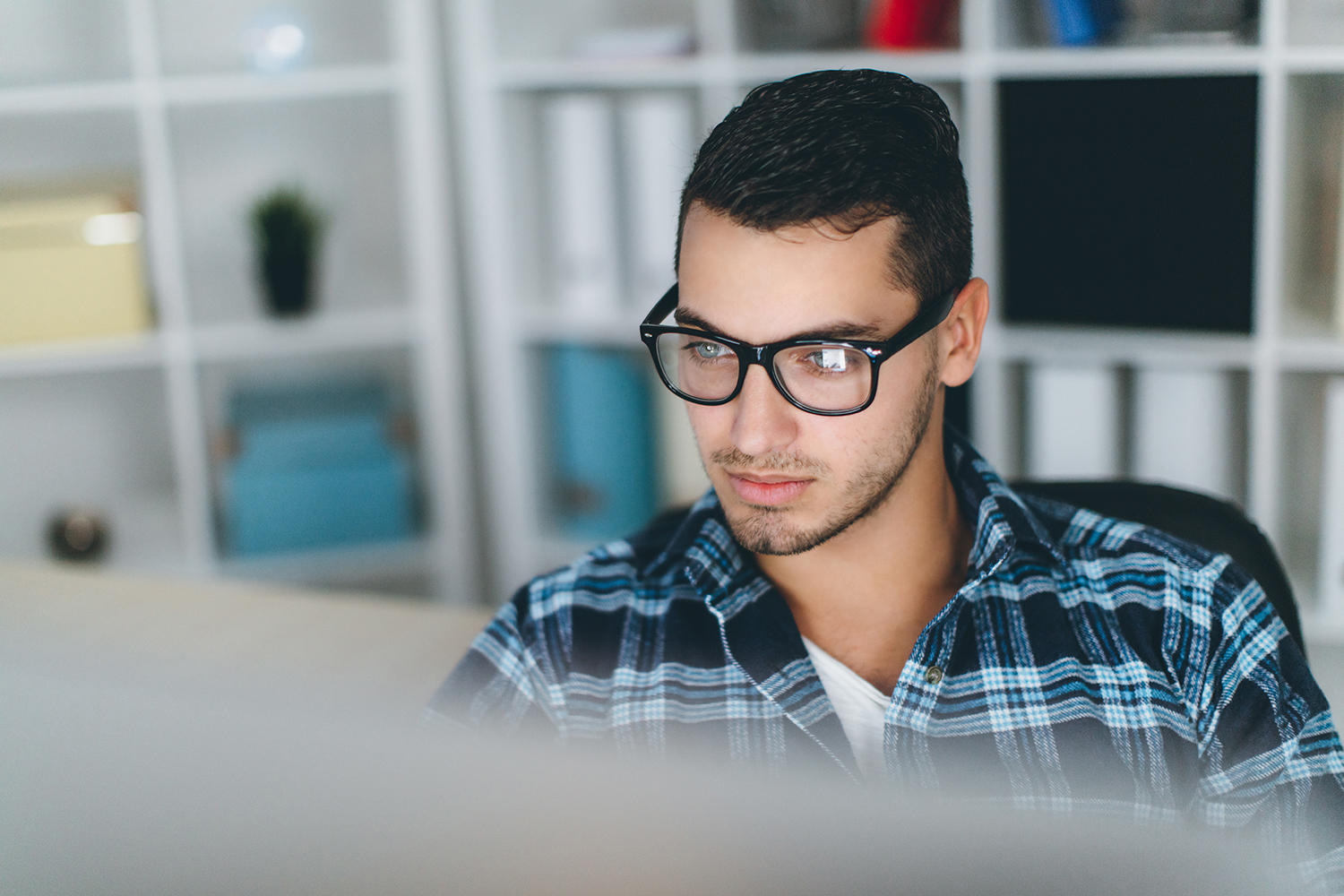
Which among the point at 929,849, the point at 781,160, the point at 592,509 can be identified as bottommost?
the point at 592,509

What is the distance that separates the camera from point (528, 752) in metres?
0.23

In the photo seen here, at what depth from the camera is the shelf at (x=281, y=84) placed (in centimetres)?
220

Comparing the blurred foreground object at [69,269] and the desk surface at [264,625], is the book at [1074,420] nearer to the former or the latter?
the desk surface at [264,625]

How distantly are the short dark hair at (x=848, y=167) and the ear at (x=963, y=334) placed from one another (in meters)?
0.04

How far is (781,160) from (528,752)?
2.81 feet

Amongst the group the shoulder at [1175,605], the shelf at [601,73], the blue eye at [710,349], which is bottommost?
the shoulder at [1175,605]

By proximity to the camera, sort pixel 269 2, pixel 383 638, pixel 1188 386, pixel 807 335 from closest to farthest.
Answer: pixel 807 335, pixel 383 638, pixel 1188 386, pixel 269 2

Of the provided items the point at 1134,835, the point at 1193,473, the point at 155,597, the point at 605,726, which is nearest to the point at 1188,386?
the point at 1193,473

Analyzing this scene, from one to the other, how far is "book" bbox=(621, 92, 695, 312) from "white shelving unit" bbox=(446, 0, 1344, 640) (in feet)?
0.14

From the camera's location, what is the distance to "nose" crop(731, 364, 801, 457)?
103 centimetres

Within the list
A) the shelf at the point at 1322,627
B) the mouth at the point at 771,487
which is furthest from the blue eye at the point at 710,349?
the shelf at the point at 1322,627

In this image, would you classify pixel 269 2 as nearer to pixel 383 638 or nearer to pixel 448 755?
pixel 383 638

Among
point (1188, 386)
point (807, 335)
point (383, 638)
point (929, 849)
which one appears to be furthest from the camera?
point (1188, 386)

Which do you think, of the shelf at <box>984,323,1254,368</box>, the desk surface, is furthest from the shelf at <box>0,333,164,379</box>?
the shelf at <box>984,323,1254,368</box>
